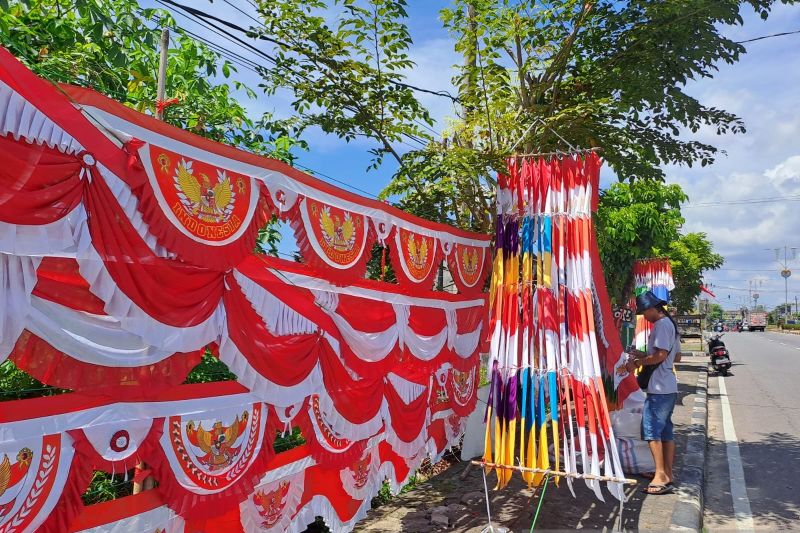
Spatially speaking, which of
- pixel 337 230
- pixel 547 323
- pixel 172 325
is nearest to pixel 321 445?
pixel 337 230

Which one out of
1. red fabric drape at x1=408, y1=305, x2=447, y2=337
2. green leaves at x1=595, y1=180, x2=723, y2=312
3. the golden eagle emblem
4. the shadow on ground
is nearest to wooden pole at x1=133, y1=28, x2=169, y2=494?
red fabric drape at x1=408, y1=305, x2=447, y2=337

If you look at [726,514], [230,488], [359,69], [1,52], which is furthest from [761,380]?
[1,52]

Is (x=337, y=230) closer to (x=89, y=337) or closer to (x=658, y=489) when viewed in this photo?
(x=89, y=337)

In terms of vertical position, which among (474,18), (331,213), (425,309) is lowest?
(425,309)

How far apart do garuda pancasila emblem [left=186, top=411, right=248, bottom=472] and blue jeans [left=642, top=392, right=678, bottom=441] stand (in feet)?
12.2

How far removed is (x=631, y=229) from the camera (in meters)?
11.7

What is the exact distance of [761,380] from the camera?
13.5m

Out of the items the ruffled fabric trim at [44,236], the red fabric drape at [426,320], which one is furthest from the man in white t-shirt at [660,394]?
the ruffled fabric trim at [44,236]

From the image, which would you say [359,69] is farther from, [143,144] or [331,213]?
[143,144]

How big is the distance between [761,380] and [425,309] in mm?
12671

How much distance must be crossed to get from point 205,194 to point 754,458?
6883 mm

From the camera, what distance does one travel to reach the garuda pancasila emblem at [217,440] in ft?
8.32

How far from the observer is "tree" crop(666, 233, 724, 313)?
20531 millimetres

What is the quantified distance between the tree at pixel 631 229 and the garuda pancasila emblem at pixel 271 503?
990 cm
